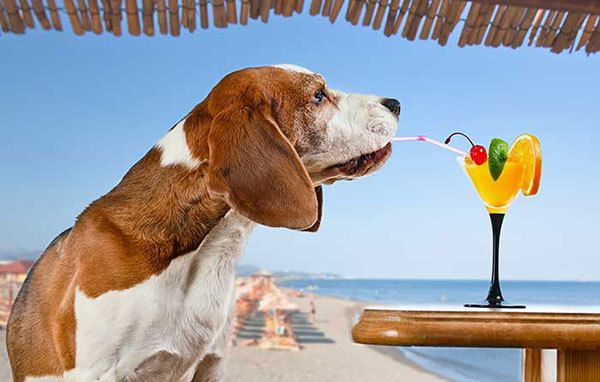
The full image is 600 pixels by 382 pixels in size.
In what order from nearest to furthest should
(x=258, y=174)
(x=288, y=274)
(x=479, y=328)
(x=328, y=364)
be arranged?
(x=479, y=328), (x=258, y=174), (x=328, y=364), (x=288, y=274)

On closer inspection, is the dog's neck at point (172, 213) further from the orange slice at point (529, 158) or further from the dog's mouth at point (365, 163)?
the orange slice at point (529, 158)

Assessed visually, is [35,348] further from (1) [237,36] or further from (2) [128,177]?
(1) [237,36]

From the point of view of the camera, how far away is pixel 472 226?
1181cm

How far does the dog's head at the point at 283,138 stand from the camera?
50.0 inches

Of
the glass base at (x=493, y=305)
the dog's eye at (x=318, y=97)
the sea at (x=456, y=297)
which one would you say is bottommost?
the sea at (x=456, y=297)

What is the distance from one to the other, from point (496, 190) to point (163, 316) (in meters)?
0.64

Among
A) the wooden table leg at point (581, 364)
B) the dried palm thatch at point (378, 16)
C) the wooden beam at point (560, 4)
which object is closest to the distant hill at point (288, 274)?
the dried palm thatch at point (378, 16)

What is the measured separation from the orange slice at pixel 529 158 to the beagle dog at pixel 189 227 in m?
0.23

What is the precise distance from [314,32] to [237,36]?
3.07 feet

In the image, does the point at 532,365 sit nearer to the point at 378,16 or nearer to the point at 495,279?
the point at 495,279

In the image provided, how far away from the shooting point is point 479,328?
1.14m

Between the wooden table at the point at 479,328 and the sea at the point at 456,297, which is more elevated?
the wooden table at the point at 479,328

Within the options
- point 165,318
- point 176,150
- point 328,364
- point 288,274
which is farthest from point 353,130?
point 288,274

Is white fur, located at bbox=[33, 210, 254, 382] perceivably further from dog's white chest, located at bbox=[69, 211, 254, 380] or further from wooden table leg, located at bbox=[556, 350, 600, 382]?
wooden table leg, located at bbox=[556, 350, 600, 382]
